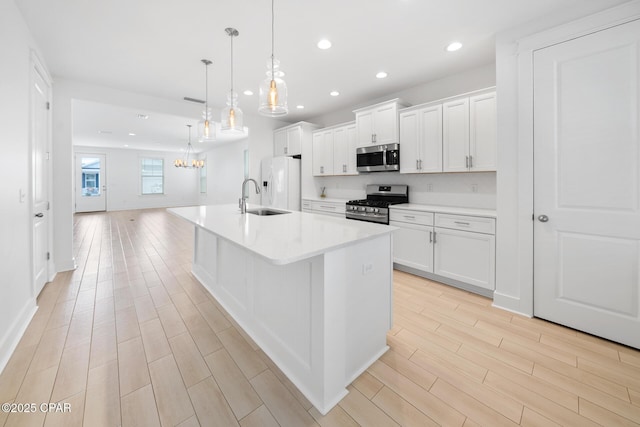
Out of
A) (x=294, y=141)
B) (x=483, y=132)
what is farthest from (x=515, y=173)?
(x=294, y=141)

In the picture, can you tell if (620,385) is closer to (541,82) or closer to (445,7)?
(541,82)

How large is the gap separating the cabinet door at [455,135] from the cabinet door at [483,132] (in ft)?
0.17

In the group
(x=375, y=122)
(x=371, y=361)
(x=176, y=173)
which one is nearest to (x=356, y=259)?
(x=371, y=361)

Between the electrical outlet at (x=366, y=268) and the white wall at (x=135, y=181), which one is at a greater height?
the white wall at (x=135, y=181)

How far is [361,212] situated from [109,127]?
7312 mm

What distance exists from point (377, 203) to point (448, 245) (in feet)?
3.87

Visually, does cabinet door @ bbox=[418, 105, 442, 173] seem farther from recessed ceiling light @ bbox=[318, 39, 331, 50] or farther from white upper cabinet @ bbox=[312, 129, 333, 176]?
white upper cabinet @ bbox=[312, 129, 333, 176]

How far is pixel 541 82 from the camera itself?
7.23 feet

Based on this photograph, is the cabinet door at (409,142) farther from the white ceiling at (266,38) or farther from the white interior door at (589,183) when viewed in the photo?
the white interior door at (589,183)

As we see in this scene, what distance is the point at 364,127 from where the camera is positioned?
412 centimetres

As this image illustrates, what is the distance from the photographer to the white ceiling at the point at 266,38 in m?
2.17

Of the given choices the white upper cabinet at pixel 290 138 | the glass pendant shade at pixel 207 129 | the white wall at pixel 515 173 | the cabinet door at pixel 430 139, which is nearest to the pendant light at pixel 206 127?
the glass pendant shade at pixel 207 129

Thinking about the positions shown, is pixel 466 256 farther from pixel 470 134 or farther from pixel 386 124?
pixel 386 124

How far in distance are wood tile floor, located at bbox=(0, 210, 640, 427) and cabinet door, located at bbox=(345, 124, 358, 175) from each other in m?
2.49
